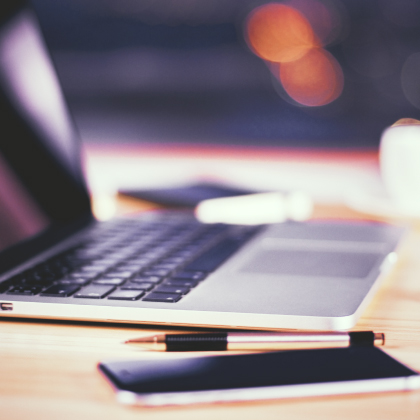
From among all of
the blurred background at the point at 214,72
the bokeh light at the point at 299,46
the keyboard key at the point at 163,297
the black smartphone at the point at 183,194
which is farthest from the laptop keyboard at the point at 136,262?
the bokeh light at the point at 299,46

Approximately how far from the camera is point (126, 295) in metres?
0.42

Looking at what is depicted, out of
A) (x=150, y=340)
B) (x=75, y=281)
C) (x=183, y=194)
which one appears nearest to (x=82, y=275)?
(x=75, y=281)

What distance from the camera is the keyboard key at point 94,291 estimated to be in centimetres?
42

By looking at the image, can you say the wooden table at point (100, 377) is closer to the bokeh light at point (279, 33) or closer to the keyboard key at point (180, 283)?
the keyboard key at point (180, 283)

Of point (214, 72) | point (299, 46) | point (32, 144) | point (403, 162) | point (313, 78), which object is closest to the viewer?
point (32, 144)

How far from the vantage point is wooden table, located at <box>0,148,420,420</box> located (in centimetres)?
29

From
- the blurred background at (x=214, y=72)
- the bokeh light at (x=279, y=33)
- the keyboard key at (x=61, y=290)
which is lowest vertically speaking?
the keyboard key at (x=61, y=290)

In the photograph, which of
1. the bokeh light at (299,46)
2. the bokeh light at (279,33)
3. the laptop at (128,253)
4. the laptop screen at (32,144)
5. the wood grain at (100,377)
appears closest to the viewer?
the wood grain at (100,377)

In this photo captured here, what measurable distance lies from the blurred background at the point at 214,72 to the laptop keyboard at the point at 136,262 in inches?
80.9

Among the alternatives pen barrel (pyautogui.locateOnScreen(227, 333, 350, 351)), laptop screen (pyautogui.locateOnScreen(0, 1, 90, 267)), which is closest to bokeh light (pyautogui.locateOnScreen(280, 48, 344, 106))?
laptop screen (pyautogui.locateOnScreen(0, 1, 90, 267))

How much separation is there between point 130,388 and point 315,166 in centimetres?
120

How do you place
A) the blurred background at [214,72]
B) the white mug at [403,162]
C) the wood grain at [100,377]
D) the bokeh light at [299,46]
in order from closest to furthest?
the wood grain at [100,377]
the white mug at [403,162]
the blurred background at [214,72]
the bokeh light at [299,46]

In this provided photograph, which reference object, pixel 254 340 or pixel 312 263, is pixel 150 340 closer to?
pixel 254 340

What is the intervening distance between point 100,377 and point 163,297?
0.29 feet
